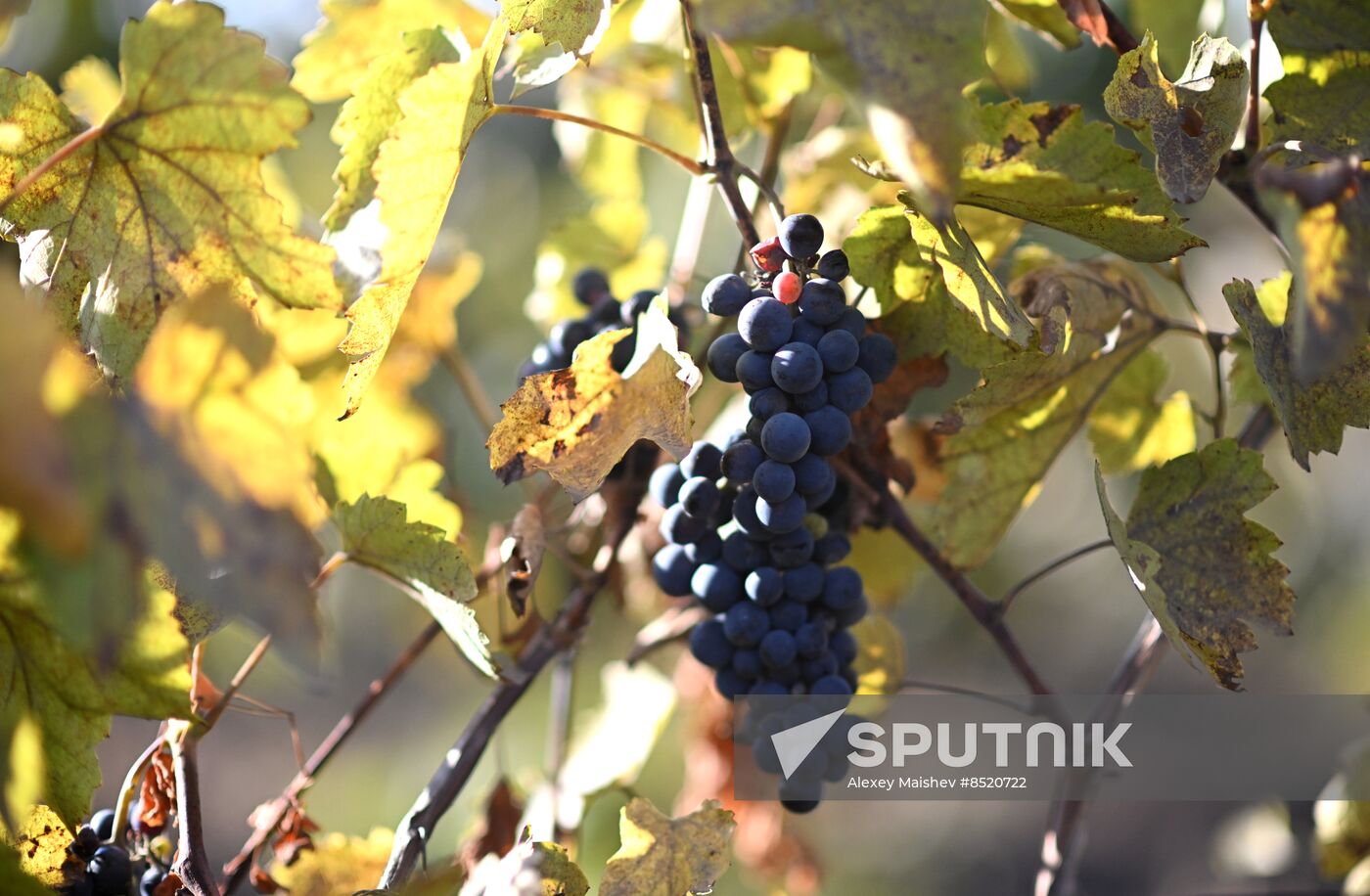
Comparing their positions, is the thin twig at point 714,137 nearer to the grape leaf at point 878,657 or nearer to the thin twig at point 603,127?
the thin twig at point 603,127

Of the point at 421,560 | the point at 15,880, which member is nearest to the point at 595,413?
the point at 421,560

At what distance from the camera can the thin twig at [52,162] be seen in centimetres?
54

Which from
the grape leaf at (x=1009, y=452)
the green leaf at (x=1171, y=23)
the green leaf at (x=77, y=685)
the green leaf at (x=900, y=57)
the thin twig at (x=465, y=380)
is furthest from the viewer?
the thin twig at (x=465, y=380)

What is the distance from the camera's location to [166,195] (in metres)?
0.60

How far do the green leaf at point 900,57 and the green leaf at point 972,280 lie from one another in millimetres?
130

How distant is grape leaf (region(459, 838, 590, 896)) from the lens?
1.90 ft

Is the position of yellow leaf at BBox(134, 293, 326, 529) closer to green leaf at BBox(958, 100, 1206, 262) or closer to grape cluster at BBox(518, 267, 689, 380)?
grape cluster at BBox(518, 267, 689, 380)

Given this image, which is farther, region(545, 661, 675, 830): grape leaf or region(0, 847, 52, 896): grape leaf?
region(545, 661, 675, 830): grape leaf

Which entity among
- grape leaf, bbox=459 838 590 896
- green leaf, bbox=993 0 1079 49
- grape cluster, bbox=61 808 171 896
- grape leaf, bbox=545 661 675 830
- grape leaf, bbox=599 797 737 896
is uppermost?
green leaf, bbox=993 0 1079 49

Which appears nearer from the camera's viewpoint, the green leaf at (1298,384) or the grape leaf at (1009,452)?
the green leaf at (1298,384)

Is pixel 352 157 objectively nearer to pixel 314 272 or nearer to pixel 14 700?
pixel 314 272

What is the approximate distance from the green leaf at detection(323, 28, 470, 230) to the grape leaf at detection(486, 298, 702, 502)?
16 cm

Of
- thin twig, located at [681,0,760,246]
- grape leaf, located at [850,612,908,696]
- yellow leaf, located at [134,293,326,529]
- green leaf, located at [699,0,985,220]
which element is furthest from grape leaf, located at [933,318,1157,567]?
yellow leaf, located at [134,293,326,529]

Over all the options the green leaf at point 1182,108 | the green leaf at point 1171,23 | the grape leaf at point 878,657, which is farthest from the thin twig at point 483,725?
the green leaf at point 1171,23
